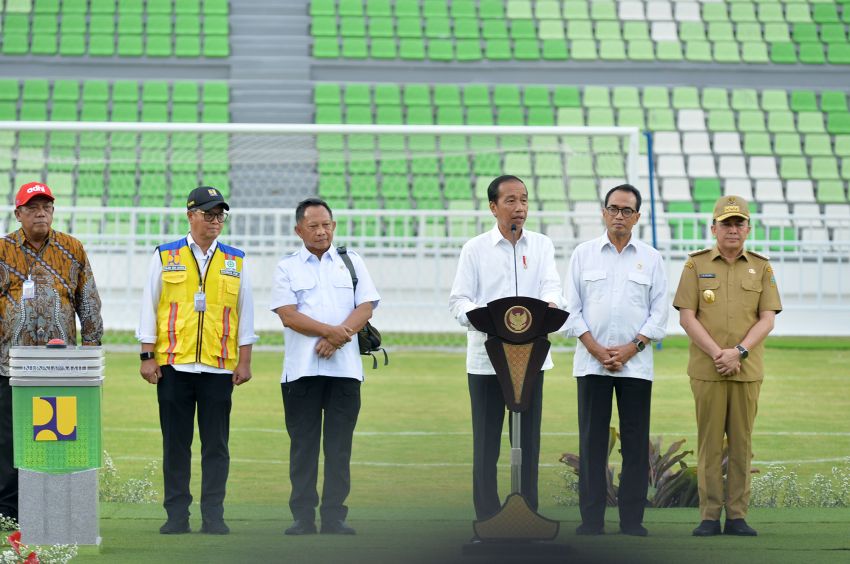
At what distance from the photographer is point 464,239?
621 inches

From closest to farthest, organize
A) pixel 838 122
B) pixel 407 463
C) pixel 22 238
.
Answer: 1. pixel 22 238
2. pixel 407 463
3. pixel 838 122

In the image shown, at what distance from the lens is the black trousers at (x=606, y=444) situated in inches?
221

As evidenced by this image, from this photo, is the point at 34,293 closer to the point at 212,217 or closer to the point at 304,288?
the point at 212,217

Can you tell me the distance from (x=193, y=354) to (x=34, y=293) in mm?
778

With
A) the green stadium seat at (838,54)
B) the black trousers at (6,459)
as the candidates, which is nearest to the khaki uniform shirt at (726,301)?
the black trousers at (6,459)

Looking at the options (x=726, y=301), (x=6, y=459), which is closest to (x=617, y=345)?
(x=726, y=301)

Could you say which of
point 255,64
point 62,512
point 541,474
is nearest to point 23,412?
point 62,512

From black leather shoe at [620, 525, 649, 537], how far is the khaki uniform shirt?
0.75 m

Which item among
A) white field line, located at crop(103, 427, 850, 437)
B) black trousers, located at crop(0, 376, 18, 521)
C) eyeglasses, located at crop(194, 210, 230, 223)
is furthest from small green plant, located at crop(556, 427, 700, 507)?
black trousers, located at crop(0, 376, 18, 521)

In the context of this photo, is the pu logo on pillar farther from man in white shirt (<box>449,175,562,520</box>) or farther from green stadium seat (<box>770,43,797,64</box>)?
green stadium seat (<box>770,43,797,64</box>)

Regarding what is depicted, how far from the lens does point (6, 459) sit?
574cm

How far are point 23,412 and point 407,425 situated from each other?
4874mm

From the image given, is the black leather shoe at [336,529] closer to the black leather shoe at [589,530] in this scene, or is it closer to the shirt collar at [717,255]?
the black leather shoe at [589,530]

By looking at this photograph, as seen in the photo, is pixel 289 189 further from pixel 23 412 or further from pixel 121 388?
pixel 23 412
